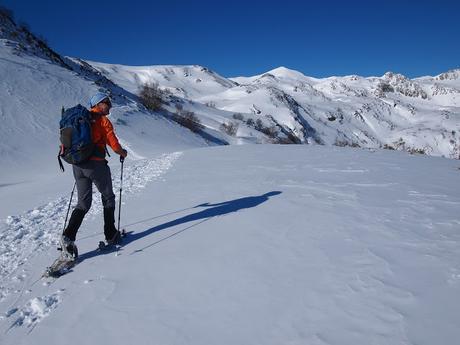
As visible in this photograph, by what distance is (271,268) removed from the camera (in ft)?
14.6

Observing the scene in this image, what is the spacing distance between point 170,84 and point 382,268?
6702 inches

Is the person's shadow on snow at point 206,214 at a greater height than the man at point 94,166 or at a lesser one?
lesser

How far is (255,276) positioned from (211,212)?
298 centimetres

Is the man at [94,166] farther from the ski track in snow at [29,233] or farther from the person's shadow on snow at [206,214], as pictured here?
the ski track in snow at [29,233]

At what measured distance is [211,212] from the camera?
713cm

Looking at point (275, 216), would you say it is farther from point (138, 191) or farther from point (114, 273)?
point (138, 191)

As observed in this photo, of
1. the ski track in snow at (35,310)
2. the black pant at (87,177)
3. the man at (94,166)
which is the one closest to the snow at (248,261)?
the ski track in snow at (35,310)

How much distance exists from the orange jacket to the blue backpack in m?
0.20

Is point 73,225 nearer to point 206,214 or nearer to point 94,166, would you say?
point 94,166

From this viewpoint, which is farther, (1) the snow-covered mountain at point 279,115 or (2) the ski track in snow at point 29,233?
(1) the snow-covered mountain at point 279,115

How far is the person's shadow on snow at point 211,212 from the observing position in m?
6.03

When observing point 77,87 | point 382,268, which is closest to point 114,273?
point 382,268

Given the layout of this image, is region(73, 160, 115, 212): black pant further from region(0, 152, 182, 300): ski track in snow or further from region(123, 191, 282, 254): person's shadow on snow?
region(0, 152, 182, 300): ski track in snow

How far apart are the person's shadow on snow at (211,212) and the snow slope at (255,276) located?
2cm
